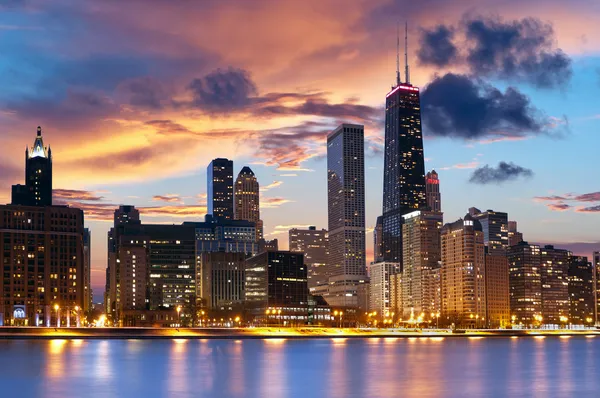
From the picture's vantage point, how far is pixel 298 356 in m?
133

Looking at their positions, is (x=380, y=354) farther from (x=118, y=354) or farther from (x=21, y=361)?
(x=21, y=361)

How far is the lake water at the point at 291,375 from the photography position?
79.7 metres

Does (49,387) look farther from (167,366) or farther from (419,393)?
(419,393)

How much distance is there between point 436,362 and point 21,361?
180 ft

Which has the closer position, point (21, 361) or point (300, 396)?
point (300, 396)

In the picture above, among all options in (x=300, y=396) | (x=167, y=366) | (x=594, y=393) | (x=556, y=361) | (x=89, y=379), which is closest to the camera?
(x=300, y=396)

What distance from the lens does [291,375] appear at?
3772 inches

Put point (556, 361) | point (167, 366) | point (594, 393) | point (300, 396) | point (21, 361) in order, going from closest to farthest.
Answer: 1. point (300, 396)
2. point (594, 393)
3. point (167, 366)
4. point (21, 361)
5. point (556, 361)

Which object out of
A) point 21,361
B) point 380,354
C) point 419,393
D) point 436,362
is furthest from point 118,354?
point 419,393

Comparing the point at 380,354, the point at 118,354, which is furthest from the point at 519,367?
the point at 118,354

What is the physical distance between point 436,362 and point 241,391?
156 ft

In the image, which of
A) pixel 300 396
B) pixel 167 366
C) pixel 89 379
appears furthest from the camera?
pixel 167 366

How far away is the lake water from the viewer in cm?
7969

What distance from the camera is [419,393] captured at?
77.4 meters
